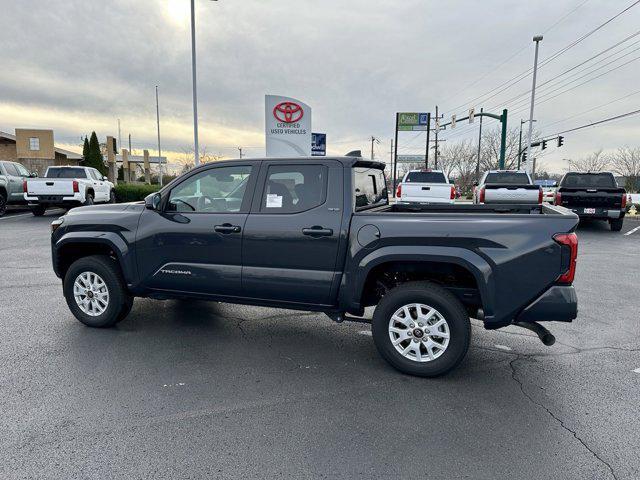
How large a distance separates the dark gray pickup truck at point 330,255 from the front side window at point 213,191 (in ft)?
0.04

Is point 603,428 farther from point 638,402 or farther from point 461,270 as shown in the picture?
point 461,270

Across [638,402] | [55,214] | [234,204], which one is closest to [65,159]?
[55,214]

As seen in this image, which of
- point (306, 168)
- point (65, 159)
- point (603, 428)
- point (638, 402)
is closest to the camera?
point (603, 428)

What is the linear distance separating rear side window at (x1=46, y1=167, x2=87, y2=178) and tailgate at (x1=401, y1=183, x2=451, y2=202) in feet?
39.9

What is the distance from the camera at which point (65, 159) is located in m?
41.8

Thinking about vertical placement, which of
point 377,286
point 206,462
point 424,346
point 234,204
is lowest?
point 206,462

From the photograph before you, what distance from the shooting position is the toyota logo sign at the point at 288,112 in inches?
592

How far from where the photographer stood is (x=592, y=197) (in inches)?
515

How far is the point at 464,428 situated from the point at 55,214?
61.4ft

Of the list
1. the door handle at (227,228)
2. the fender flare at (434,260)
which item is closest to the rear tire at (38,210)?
the door handle at (227,228)

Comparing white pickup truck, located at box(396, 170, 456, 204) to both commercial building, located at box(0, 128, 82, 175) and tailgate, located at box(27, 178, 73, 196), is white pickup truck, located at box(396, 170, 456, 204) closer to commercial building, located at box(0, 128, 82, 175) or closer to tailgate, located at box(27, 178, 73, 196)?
tailgate, located at box(27, 178, 73, 196)

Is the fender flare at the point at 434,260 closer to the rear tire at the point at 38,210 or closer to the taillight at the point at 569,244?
the taillight at the point at 569,244

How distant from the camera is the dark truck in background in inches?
511

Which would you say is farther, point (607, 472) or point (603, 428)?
point (603, 428)
